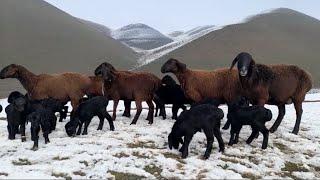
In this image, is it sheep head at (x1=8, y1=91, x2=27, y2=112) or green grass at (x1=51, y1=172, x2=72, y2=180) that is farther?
sheep head at (x1=8, y1=91, x2=27, y2=112)

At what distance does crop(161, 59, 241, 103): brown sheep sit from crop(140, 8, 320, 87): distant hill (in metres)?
50.2

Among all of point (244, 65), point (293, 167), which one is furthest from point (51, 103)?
point (293, 167)

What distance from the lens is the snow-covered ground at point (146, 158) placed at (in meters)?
11.5

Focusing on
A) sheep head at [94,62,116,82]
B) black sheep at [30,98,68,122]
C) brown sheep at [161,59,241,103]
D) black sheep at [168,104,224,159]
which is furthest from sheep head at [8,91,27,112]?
brown sheep at [161,59,241,103]

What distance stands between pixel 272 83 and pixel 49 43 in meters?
73.5

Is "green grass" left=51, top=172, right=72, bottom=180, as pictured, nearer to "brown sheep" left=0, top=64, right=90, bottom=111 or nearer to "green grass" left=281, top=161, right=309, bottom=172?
"green grass" left=281, top=161, right=309, bottom=172

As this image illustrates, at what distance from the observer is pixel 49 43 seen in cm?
8588

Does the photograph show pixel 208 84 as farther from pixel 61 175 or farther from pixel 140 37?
pixel 140 37

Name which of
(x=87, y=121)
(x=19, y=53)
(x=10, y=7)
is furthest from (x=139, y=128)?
(x=10, y=7)

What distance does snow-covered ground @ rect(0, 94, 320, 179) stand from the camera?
11.5 metres

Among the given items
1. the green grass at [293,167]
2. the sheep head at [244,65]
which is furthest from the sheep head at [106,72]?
the green grass at [293,167]

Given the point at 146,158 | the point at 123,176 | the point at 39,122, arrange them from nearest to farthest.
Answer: the point at 123,176 → the point at 146,158 → the point at 39,122

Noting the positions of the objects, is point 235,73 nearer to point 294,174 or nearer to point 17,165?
point 294,174

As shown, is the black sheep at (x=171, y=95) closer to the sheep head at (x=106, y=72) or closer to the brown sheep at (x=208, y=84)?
the brown sheep at (x=208, y=84)
